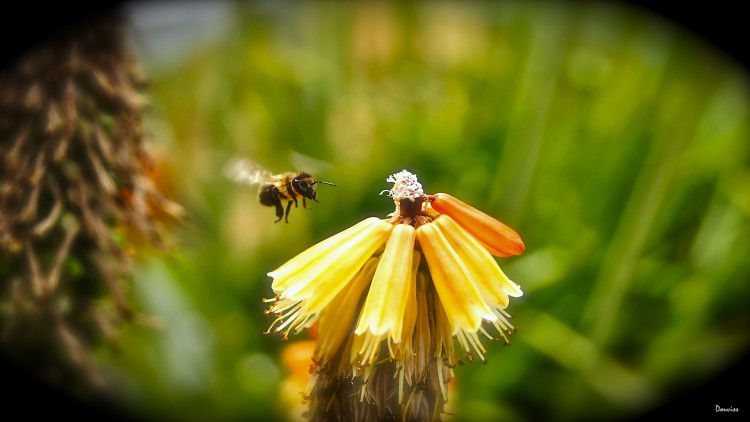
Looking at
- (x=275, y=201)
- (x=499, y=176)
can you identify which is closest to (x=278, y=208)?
(x=275, y=201)

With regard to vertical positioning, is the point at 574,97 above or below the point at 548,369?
above

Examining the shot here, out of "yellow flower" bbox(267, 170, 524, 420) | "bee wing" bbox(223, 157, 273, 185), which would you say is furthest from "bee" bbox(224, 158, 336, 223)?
"yellow flower" bbox(267, 170, 524, 420)

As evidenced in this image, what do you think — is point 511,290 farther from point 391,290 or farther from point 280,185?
point 280,185

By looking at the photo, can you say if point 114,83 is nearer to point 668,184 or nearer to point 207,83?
point 207,83

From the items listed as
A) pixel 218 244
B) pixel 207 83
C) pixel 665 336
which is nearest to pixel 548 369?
pixel 665 336

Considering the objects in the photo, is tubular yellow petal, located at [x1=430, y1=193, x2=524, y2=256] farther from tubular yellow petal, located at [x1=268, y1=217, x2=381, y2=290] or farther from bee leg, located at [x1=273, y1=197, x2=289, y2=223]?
bee leg, located at [x1=273, y1=197, x2=289, y2=223]

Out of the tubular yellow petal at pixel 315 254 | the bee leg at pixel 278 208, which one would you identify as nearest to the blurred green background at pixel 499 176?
the bee leg at pixel 278 208
